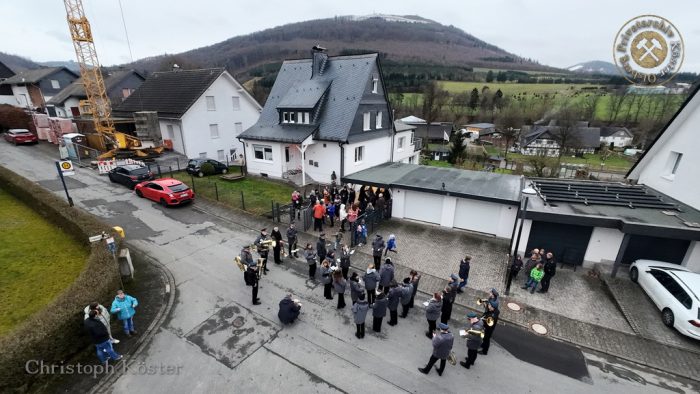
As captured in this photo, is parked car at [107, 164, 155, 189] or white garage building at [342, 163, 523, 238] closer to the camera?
white garage building at [342, 163, 523, 238]

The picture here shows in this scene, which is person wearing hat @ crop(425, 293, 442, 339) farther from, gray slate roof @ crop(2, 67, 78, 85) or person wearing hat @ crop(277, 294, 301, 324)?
gray slate roof @ crop(2, 67, 78, 85)

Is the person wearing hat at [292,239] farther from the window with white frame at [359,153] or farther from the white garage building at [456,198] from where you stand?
the window with white frame at [359,153]

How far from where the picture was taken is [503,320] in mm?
9945

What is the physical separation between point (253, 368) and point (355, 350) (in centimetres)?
267

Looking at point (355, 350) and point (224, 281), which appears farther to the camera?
point (224, 281)

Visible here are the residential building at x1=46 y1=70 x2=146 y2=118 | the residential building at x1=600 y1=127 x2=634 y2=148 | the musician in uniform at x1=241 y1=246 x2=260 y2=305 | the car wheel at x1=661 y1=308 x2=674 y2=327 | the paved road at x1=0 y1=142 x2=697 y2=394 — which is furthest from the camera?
the residential building at x1=600 y1=127 x2=634 y2=148

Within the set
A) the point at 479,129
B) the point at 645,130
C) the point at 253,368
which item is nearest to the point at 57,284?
the point at 253,368

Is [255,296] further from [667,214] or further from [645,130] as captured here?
[645,130]

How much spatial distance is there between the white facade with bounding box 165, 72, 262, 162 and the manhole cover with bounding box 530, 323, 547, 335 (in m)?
29.9

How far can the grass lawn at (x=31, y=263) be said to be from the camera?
9.40 metres

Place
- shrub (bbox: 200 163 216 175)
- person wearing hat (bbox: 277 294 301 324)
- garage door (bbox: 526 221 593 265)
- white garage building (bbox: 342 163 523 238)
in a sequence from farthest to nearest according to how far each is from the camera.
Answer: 1. shrub (bbox: 200 163 216 175)
2. white garage building (bbox: 342 163 523 238)
3. garage door (bbox: 526 221 593 265)
4. person wearing hat (bbox: 277 294 301 324)

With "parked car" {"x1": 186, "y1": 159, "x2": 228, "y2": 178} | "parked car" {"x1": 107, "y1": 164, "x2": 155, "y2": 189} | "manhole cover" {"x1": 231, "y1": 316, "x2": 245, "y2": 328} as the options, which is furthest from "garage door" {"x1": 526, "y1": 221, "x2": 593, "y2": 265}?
"parked car" {"x1": 107, "y1": 164, "x2": 155, "y2": 189}

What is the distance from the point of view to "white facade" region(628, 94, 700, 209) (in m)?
13.6

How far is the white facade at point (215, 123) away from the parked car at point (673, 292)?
104 ft
